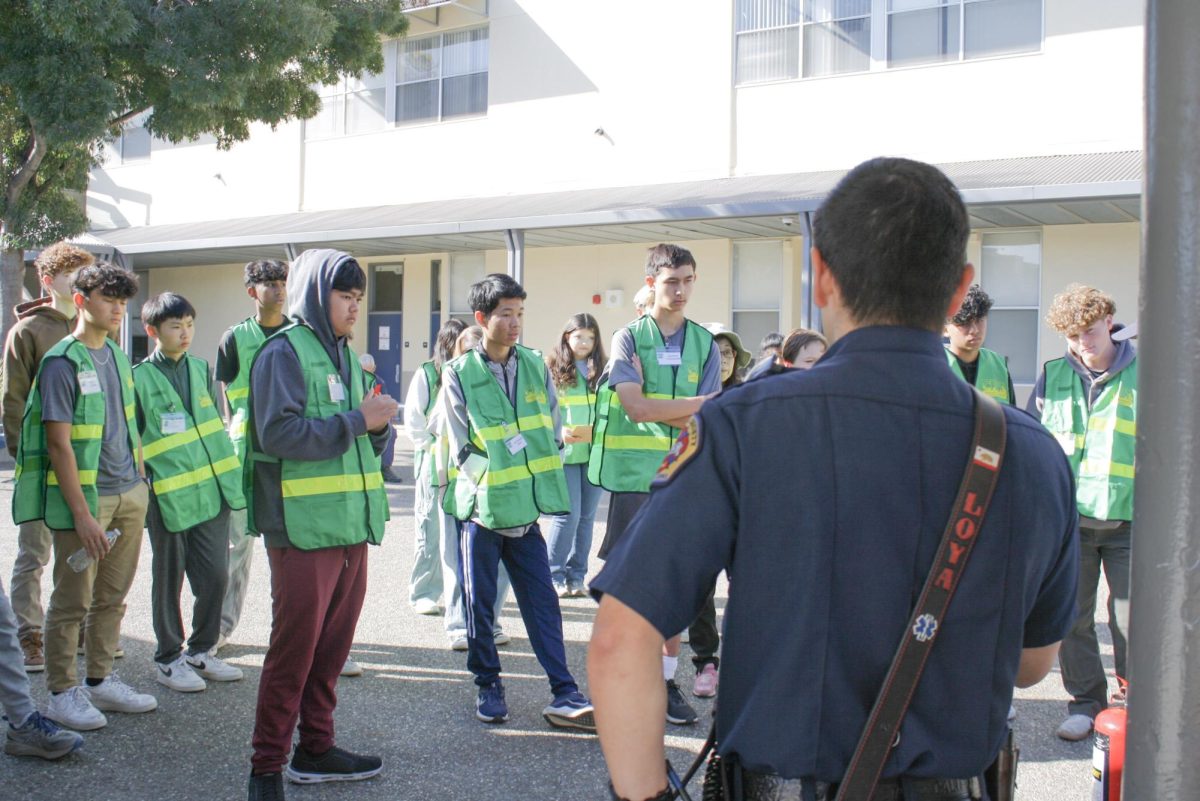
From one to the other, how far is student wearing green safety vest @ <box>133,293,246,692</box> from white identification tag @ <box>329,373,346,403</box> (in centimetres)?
167

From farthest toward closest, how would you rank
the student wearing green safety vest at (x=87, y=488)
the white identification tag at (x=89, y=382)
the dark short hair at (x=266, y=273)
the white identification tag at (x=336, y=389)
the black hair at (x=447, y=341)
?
the black hair at (x=447, y=341), the dark short hair at (x=266, y=273), the white identification tag at (x=89, y=382), the student wearing green safety vest at (x=87, y=488), the white identification tag at (x=336, y=389)

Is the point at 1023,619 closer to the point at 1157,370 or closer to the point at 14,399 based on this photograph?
the point at 1157,370

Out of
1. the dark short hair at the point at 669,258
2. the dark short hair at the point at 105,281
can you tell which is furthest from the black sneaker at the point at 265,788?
the dark short hair at the point at 669,258

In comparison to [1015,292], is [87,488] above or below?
below

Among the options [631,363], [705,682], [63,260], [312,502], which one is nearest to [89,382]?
[63,260]

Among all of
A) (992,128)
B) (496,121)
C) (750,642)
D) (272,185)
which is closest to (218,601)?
(750,642)

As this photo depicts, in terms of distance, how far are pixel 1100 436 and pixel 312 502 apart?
11.8 feet

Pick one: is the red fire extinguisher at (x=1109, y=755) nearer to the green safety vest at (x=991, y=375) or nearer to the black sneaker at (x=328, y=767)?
the green safety vest at (x=991, y=375)

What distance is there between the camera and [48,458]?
5062mm

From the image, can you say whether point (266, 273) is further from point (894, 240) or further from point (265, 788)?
point (894, 240)

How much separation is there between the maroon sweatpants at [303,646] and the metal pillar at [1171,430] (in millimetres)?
3188

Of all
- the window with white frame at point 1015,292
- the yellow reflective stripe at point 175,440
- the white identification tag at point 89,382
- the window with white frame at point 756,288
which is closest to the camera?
the white identification tag at point 89,382

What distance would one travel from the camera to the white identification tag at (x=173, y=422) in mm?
5766

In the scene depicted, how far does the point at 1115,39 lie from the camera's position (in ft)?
49.3
